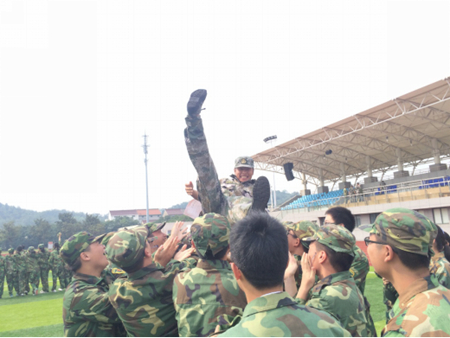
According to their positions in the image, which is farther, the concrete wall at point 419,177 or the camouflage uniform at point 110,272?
the concrete wall at point 419,177

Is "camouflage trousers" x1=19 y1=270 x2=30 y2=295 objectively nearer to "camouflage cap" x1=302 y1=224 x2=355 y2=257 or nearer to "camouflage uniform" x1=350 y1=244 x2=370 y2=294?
"camouflage uniform" x1=350 y1=244 x2=370 y2=294

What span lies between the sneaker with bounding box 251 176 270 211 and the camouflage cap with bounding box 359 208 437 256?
101cm

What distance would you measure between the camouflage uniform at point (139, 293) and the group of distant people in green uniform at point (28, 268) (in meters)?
14.1

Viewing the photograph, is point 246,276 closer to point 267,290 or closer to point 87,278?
point 267,290

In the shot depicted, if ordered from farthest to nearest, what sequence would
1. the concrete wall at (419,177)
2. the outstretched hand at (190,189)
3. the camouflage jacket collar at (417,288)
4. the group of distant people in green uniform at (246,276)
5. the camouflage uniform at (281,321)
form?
the concrete wall at (419,177) → the outstretched hand at (190,189) → the camouflage jacket collar at (417,288) → the group of distant people in green uniform at (246,276) → the camouflage uniform at (281,321)

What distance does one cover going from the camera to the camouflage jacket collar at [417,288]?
1.94 m

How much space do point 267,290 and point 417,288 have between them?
1000 millimetres

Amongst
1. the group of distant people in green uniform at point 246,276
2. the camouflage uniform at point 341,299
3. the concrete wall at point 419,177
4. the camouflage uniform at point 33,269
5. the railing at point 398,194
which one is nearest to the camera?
the group of distant people in green uniform at point 246,276

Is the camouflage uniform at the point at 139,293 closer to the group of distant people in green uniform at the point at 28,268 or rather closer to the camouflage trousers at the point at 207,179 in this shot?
the camouflage trousers at the point at 207,179

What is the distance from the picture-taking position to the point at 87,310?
2.88 m

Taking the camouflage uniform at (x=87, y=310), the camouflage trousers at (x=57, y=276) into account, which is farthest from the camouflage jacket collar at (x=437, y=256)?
the camouflage trousers at (x=57, y=276)

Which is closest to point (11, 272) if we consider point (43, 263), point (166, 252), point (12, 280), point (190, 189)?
point (12, 280)

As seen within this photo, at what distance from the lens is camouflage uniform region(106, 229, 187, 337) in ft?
8.75

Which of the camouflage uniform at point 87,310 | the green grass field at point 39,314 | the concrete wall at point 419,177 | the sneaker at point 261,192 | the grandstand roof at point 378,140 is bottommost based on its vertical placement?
the green grass field at point 39,314
